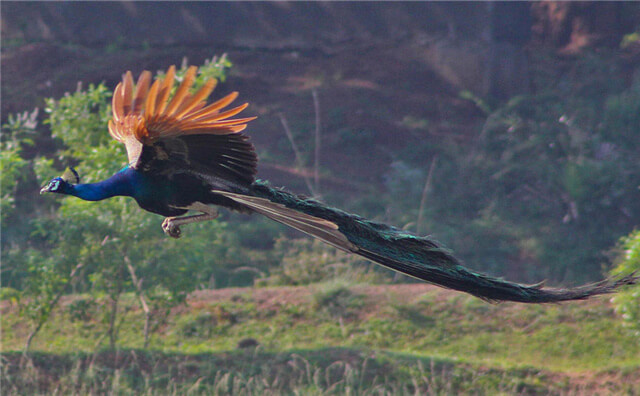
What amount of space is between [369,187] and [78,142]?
7.44 meters

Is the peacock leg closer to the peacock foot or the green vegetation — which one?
the peacock foot

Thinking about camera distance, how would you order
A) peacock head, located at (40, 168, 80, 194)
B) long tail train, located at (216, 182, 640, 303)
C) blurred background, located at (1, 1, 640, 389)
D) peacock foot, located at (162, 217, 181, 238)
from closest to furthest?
1. long tail train, located at (216, 182, 640, 303)
2. peacock head, located at (40, 168, 80, 194)
3. peacock foot, located at (162, 217, 181, 238)
4. blurred background, located at (1, 1, 640, 389)

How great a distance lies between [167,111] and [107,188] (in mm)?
602

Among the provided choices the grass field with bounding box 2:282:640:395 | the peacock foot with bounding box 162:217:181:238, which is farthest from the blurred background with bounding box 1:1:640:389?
the peacock foot with bounding box 162:217:181:238

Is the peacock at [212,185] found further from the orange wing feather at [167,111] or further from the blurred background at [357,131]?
the blurred background at [357,131]

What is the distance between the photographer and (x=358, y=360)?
7426 millimetres

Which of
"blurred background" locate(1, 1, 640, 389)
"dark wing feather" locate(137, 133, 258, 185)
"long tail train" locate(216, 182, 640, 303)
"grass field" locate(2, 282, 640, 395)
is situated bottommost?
"long tail train" locate(216, 182, 640, 303)

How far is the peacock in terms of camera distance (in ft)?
9.78

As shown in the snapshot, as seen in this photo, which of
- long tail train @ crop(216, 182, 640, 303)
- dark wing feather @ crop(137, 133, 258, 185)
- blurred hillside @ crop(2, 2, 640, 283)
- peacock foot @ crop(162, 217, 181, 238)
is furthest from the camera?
blurred hillside @ crop(2, 2, 640, 283)

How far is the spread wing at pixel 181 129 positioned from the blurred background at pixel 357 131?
3.90 meters

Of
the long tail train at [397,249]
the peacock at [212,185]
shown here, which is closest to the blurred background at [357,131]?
the peacock at [212,185]

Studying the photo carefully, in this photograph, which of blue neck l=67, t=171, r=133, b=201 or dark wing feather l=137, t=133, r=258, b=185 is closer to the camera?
dark wing feather l=137, t=133, r=258, b=185

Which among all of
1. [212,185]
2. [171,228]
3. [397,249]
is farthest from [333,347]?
[212,185]

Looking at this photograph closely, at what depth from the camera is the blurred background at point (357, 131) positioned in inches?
301
